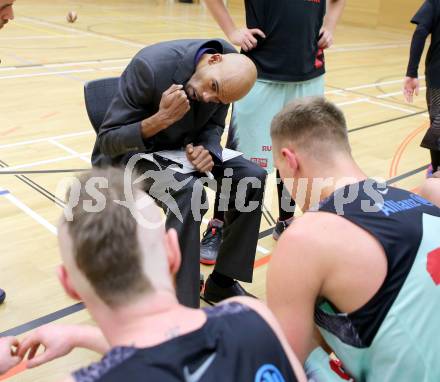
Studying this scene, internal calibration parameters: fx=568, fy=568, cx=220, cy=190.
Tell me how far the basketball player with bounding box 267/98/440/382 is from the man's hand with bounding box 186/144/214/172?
3.08ft

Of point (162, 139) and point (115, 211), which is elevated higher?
point (115, 211)

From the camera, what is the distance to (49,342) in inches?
62.8

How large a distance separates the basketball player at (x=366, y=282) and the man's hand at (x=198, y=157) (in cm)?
94

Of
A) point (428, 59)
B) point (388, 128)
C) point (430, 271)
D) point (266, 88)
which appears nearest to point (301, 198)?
point (430, 271)

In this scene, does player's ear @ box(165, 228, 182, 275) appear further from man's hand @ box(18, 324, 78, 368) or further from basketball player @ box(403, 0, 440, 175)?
basketball player @ box(403, 0, 440, 175)

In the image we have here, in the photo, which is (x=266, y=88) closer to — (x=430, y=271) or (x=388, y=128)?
(x=430, y=271)

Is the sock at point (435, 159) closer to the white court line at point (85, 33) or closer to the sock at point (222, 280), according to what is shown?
the sock at point (222, 280)

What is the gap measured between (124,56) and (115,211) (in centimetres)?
814

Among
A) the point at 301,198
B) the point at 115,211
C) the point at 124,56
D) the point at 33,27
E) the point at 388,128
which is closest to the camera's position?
the point at 115,211

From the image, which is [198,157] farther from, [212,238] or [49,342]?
[49,342]

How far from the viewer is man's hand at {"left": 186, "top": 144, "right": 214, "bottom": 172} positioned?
2582 millimetres

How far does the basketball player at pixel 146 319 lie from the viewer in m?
1.04

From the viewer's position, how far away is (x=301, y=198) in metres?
2.03

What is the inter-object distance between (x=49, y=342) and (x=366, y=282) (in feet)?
2.96
